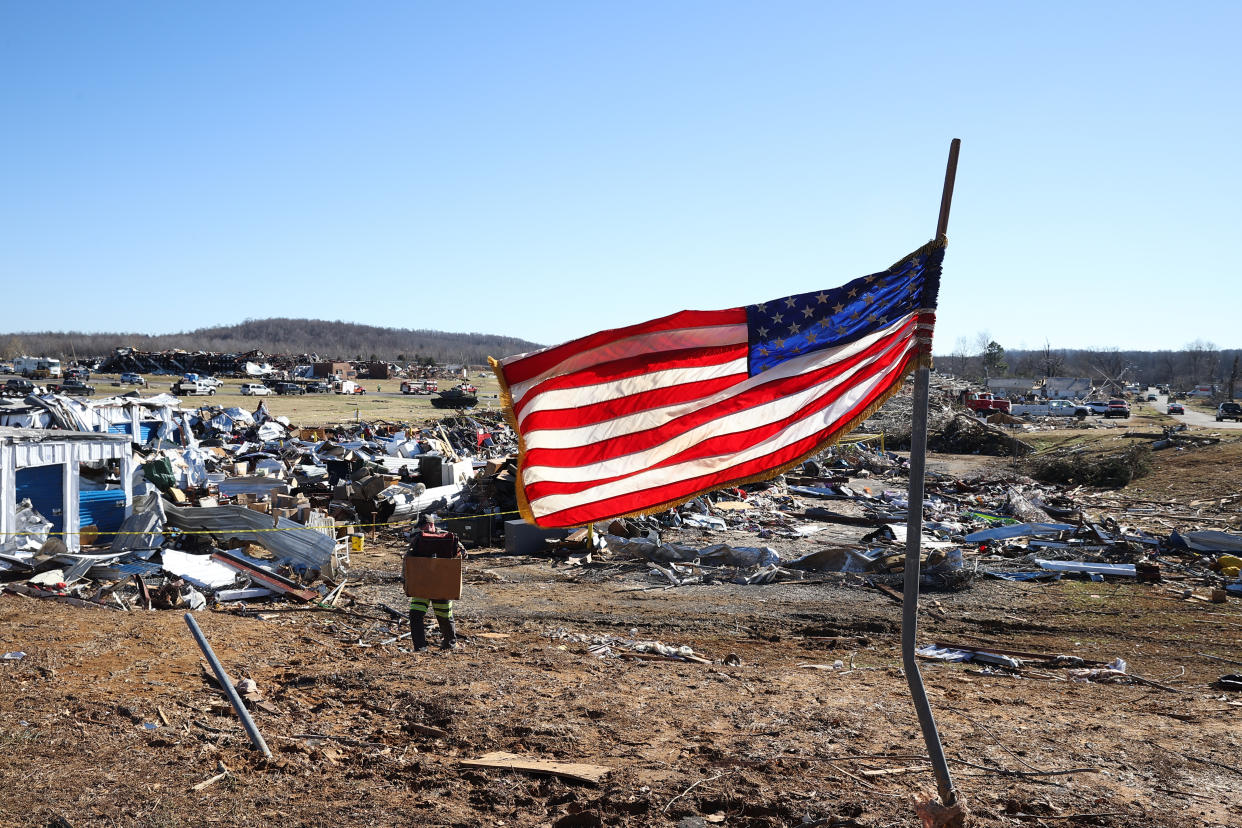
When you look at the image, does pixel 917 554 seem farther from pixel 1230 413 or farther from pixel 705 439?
pixel 1230 413

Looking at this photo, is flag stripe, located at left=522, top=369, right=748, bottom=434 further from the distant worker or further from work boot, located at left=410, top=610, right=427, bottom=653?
A: work boot, located at left=410, top=610, right=427, bottom=653

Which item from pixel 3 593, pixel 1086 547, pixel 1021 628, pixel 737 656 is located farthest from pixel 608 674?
pixel 1086 547

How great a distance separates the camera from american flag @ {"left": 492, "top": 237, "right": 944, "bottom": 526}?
473 centimetres

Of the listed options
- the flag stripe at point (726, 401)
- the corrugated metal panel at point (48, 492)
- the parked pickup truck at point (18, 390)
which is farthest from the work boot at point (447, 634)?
the parked pickup truck at point (18, 390)

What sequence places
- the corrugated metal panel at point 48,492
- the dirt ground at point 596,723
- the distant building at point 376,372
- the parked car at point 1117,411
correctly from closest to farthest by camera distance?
the dirt ground at point 596,723 → the corrugated metal panel at point 48,492 → the parked car at point 1117,411 → the distant building at point 376,372

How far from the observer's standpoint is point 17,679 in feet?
25.1

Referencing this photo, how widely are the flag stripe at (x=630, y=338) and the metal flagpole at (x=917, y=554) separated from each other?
3.57 feet

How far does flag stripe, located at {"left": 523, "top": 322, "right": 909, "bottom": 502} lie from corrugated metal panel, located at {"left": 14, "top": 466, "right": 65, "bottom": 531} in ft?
41.7

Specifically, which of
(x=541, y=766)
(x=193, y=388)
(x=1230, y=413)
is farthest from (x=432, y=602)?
(x=193, y=388)

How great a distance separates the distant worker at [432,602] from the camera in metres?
9.52

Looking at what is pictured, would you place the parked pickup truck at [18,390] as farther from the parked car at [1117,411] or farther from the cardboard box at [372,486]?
the parked car at [1117,411]

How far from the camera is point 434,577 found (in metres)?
9.41

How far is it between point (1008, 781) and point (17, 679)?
8019 millimetres

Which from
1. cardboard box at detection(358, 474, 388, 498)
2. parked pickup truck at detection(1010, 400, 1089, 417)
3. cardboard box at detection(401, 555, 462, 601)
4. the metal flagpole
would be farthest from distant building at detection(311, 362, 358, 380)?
the metal flagpole
